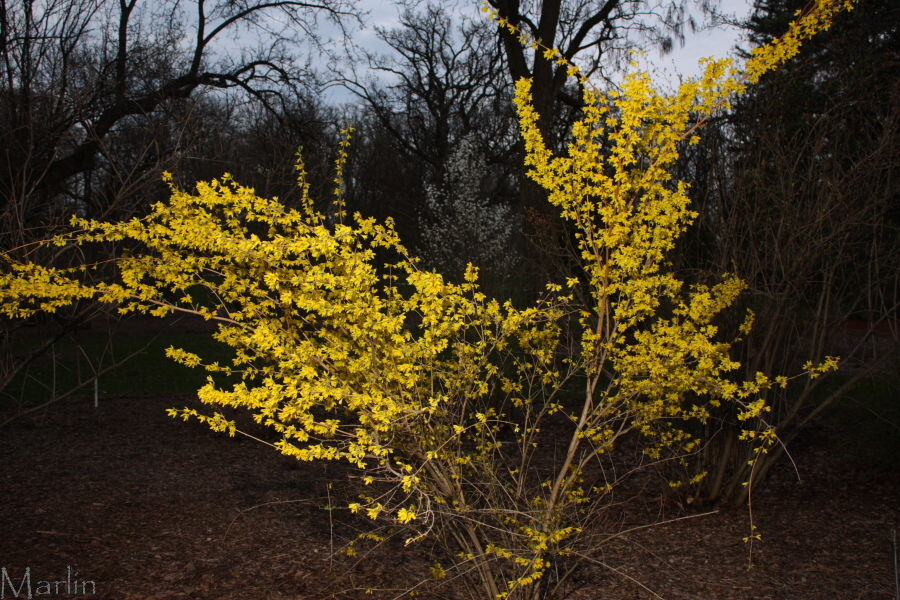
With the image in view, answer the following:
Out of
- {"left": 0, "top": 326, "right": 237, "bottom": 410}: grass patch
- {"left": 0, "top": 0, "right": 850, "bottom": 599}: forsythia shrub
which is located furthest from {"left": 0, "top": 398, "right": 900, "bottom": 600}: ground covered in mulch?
{"left": 0, "top": 326, "right": 237, "bottom": 410}: grass patch

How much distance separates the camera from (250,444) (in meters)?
7.46

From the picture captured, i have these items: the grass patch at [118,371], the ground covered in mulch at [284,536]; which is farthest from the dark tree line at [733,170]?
the grass patch at [118,371]

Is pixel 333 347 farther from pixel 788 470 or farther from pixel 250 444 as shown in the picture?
pixel 788 470

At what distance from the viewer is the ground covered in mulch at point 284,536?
13.2 ft

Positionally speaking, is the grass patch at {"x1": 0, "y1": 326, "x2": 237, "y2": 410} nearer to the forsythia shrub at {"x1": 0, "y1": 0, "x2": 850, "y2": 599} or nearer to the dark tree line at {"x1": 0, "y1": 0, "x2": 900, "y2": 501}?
the dark tree line at {"x1": 0, "y1": 0, "x2": 900, "y2": 501}

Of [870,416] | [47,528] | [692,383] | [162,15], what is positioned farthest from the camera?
[162,15]

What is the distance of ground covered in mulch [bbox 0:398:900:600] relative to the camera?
13.2ft

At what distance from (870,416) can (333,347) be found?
207 inches

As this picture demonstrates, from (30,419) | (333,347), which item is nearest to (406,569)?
(333,347)

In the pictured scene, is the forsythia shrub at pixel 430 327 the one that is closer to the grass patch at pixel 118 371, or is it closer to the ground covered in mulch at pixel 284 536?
the ground covered in mulch at pixel 284 536

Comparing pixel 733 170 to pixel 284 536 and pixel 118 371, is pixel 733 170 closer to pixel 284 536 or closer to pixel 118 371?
pixel 284 536

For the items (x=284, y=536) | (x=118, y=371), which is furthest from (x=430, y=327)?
(x=118, y=371)

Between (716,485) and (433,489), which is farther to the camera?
(716,485)

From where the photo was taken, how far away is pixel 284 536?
15.7 ft
